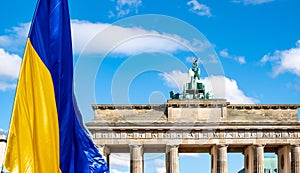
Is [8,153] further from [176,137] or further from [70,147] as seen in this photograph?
[176,137]

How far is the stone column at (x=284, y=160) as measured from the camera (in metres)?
63.0

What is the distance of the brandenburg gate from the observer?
6181 cm

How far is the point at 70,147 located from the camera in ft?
17.3

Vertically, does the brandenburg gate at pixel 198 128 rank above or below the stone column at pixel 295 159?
above

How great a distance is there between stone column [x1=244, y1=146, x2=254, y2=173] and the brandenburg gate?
128 millimetres

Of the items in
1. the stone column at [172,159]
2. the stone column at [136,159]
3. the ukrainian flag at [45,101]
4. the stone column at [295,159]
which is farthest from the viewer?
the stone column at [172,159]

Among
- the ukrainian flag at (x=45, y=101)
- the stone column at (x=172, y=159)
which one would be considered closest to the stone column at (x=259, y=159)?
the stone column at (x=172, y=159)

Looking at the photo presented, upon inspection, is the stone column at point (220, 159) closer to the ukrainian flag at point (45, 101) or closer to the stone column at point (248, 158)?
the stone column at point (248, 158)

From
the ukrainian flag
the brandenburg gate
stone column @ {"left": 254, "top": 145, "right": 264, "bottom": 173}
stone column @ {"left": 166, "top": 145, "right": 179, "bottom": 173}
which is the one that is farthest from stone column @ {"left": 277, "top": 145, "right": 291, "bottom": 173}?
the ukrainian flag

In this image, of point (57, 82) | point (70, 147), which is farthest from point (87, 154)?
point (57, 82)

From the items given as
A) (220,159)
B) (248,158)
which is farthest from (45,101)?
(248,158)

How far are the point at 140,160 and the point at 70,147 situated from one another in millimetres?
56867

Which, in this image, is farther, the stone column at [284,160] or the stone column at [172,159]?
the stone column at [284,160]

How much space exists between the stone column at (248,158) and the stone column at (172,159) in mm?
7841
